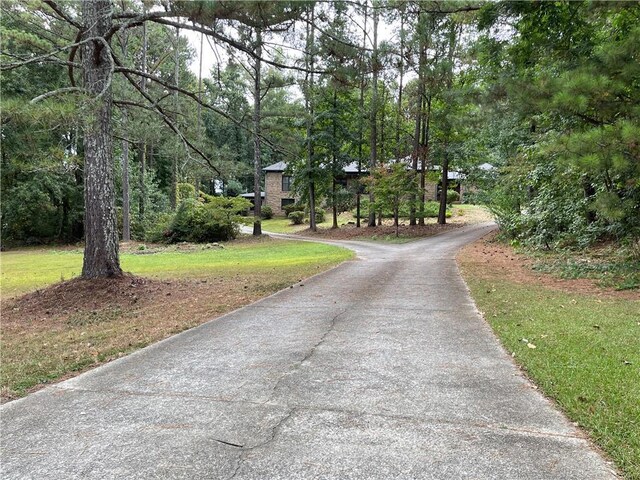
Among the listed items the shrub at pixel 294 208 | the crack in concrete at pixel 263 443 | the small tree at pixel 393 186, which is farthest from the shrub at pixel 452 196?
the crack in concrete at pixel 263 443

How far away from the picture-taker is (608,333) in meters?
4.95

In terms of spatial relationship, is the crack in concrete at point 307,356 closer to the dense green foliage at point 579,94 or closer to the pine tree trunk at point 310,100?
the dense green foliage at point 579,94

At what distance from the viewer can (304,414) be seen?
3010 mm

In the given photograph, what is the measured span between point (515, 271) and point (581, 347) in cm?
698

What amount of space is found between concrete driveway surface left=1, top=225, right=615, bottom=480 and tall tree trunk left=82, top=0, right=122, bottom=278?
3947 mm

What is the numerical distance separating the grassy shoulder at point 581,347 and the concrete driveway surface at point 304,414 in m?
0.16

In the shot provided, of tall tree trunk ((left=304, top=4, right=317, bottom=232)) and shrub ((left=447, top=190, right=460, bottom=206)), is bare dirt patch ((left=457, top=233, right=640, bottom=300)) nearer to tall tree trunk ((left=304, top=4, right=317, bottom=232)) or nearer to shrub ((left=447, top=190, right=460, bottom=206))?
tall tree trunk ((left=304, top=4, right=317, bottom=232))

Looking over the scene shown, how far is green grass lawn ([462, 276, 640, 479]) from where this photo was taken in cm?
273

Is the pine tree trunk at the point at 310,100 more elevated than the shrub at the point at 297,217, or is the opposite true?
the pine tree trunk at the point at 310,100

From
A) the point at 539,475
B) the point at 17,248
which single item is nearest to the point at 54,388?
the point at 539,475

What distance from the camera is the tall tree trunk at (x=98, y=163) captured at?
786 cm

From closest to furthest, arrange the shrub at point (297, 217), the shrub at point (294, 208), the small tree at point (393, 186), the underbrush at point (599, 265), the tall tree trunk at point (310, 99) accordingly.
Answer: the tall tree trunk at point (310, 99) → the underbrush at point (599, 265) → the small tree at point (393, 186) → the shrub at point (297, 217) → the shrub at point (294, 208)

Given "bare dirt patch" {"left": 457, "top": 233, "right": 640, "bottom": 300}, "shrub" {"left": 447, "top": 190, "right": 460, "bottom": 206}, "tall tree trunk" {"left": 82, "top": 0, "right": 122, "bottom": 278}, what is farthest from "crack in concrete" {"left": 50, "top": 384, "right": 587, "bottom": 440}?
"shrub" {"left": 447, "top": 190, "right": 460, "bottom": 206}

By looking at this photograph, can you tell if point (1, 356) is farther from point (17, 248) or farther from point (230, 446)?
point (17, 248)
